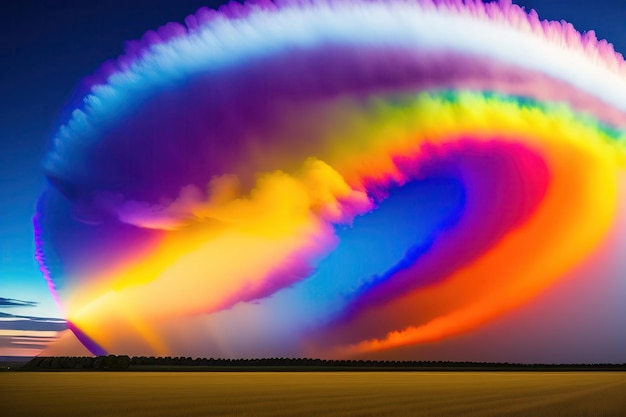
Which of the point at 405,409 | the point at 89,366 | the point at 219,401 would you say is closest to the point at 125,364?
the point at 89,366

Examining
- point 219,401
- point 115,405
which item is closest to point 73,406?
point 115,405

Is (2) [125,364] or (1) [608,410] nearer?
(1) [608,410]

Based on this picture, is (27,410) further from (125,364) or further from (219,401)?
(125,364)

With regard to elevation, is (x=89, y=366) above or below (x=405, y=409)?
above

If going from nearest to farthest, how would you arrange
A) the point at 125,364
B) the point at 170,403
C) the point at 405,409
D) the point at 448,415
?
the point at 448,415 → the point at 405,409 → the point at 170,403 → the point at 125,364

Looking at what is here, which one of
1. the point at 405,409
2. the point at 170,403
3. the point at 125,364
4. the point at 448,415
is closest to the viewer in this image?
the point at 448,415

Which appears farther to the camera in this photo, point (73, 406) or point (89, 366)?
point (89, 366)

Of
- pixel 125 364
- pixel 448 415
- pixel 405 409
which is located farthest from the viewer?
pixel 125 364

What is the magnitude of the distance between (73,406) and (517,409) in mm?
29855

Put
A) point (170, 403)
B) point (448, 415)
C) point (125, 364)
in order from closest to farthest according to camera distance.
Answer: point (448, 415)
point (170, 403)
point (125, 364)

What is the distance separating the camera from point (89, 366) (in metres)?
198

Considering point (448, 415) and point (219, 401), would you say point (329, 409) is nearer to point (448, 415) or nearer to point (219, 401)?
point (448, 415)

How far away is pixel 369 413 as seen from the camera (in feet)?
121

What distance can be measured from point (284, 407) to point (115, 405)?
1168 cm
